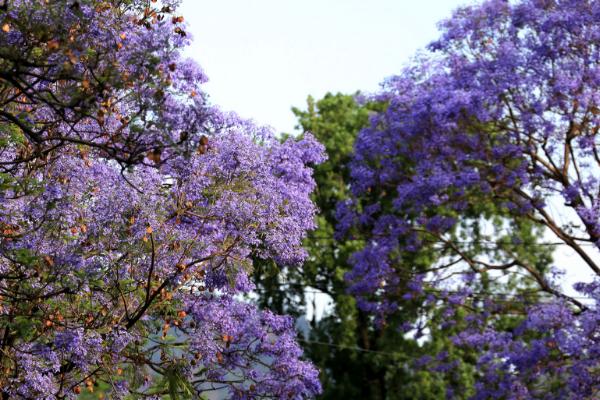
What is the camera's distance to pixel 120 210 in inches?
414

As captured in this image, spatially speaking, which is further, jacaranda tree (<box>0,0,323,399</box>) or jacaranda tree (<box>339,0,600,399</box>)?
jacaranda tree (<box>339,0,600,399</box>)

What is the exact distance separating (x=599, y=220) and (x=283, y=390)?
6.42m

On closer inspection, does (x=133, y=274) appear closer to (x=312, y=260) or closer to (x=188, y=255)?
(x=188, y=255)

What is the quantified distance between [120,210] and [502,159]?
9603 millimetres

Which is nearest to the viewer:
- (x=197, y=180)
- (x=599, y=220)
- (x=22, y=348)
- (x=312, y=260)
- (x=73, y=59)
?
(x=73, y=59)

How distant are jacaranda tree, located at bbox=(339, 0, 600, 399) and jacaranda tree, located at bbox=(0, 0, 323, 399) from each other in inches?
178

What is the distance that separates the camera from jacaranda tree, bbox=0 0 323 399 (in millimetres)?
7672

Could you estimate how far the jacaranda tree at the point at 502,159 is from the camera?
1670 centimetres

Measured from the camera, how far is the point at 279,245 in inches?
497

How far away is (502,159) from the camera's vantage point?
18.0m

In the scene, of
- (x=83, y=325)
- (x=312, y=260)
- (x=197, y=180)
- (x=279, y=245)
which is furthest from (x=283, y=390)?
(x=312, y=260)

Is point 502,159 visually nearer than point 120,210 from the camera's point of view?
No

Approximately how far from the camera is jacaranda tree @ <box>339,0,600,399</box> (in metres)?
16.7

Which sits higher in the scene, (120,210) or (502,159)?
(502,159)
